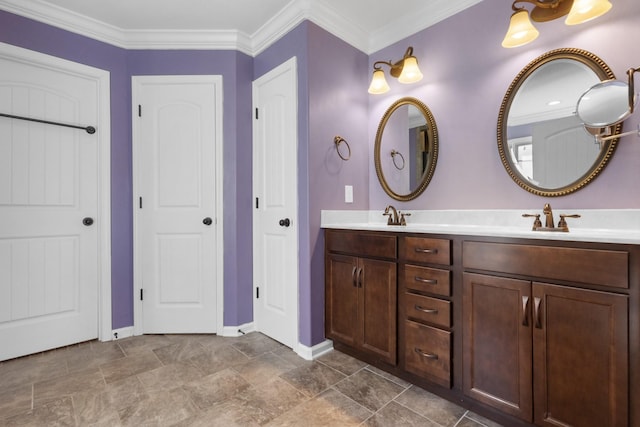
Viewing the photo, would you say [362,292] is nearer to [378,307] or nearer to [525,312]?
[378,307]

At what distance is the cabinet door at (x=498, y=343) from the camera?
1.40m

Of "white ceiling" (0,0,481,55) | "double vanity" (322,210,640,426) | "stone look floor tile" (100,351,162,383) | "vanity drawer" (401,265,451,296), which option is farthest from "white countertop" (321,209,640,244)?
"stone look floor tile" (100,351,162,383)

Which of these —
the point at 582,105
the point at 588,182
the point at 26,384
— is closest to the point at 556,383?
the point at 588,182

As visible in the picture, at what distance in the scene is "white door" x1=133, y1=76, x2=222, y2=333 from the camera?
2.64 m

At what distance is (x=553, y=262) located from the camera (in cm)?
133

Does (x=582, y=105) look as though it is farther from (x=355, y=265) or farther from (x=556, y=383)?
(x=355, y=265)

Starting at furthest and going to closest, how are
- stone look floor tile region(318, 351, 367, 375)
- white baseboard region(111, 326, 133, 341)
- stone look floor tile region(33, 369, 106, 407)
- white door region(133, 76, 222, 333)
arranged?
white door region(133, 76, 222, 333)
white baseboard region(111, 326, 133, 341)
stone look floor tile region(318, 351, 367, 375)
stone look floor tile region(33, 369, 106, 407)

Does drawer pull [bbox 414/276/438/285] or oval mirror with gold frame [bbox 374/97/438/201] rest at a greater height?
oval mirror with gold frame [bbox 374/97/438/201]

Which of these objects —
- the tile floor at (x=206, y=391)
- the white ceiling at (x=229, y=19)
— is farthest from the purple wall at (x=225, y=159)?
the tile floor at (x=206, y=391)

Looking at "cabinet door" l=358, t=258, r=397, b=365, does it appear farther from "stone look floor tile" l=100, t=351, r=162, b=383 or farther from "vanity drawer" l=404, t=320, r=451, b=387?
"stone look floor tile" l=100, t=351, r=162, b=383

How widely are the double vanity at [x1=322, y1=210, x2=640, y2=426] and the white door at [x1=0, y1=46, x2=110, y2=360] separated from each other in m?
2.02

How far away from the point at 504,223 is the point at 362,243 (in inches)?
34.6

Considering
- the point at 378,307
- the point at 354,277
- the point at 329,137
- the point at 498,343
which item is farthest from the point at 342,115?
the point at 498,343

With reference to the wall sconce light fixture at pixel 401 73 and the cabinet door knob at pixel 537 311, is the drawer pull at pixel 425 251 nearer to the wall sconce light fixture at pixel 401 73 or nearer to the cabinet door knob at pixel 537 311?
the cabinet door knob at pixel 537 311
